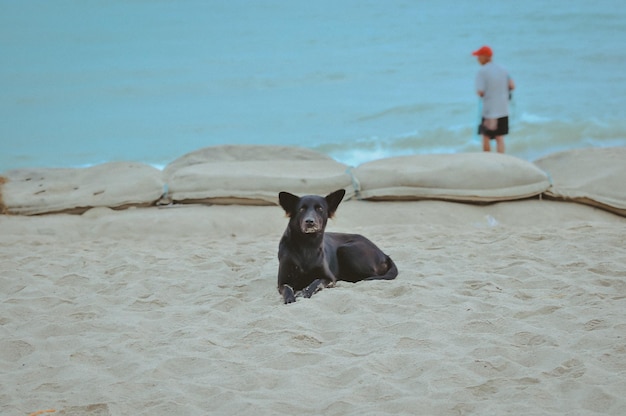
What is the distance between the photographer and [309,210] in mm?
5430

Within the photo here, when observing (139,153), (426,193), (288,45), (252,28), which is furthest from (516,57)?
(426,193)

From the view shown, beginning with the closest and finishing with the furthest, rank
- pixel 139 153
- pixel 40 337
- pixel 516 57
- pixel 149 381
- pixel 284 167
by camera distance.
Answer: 1. pixel 149 381
2. pixel 40 337
3. pixel 284 167
4. pixel 139 153
5. pixel 516 57

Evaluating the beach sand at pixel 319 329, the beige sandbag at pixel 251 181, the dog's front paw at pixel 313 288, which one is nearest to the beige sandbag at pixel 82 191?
the beige sandbag at pixel 251 181

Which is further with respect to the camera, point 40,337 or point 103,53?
point 103,53

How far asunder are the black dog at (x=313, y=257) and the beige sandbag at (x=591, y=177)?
3.58 m

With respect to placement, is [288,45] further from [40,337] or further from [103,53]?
[40,337]

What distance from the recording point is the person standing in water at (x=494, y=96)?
10.4 meters

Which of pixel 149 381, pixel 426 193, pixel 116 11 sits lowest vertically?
pixel 149 381

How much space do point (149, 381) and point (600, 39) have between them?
24.8 metres

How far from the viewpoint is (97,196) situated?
866 centimetres

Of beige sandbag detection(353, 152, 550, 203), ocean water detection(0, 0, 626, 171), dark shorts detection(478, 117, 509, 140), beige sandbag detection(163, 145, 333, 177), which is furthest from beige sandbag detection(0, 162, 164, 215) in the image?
ocean water detection(0, 0, 626, 171)

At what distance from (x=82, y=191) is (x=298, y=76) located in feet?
53.8

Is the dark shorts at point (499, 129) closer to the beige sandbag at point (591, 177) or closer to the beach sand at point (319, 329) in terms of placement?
the beige sandbag at point (591, 177)

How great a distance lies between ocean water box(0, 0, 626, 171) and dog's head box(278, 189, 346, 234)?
34.8 feet
